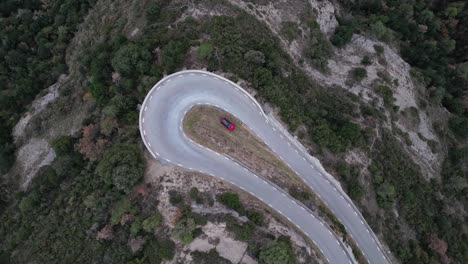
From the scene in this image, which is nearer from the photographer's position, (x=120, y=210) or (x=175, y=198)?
(x=120, y=210)

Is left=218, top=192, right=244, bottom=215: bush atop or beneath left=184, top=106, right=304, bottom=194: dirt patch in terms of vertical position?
beneath

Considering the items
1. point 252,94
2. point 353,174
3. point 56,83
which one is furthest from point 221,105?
point 56,83

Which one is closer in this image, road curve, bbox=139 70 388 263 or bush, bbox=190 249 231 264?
bush, bbox=190 249 231 264

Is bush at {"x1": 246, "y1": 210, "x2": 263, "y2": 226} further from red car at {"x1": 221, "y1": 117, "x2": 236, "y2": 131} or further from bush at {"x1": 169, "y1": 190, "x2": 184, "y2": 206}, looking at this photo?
red car at {"x1": 221, "y1": 117, "x2": 236, "y2": 131}

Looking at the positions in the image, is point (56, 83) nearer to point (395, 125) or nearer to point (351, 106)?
point (351, 106)

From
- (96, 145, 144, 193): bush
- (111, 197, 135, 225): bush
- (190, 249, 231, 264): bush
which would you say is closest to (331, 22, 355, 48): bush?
(96, 145, 144, 193): bush

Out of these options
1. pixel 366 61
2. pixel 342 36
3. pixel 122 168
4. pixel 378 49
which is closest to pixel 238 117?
pixel 122 168

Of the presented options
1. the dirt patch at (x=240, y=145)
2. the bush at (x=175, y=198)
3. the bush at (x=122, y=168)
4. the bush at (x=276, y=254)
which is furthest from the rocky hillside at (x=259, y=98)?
the dirt patch at (x=240, y=145)

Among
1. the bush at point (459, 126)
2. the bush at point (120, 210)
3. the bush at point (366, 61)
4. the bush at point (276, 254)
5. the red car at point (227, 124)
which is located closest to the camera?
the bush at point (276, 254)

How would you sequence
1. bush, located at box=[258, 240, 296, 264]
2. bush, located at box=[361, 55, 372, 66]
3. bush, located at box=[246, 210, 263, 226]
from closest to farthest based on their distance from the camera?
bush, located at box=[258, 240, 296, 264]
bush, located at box=[246, 210, 263, 226]
bush, located at box=[361, 55, 372, 66]

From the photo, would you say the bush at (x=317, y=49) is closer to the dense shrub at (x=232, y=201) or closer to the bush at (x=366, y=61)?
the bush at (x=366, y=61)

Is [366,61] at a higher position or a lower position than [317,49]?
higher

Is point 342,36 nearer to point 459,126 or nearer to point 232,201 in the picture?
point 459,126
